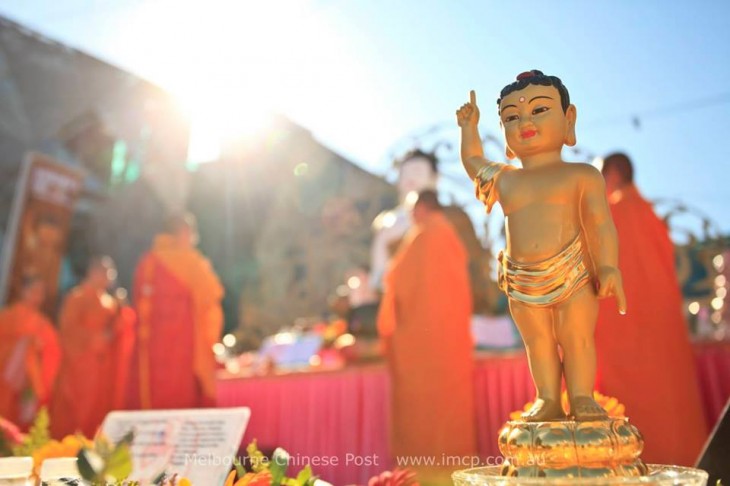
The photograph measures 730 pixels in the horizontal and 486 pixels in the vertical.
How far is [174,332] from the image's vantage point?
3.57 m

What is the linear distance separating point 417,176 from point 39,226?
4.86 m

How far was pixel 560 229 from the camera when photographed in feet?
2.93

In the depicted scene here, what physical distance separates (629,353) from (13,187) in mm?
7418

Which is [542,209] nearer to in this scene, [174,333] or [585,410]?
[585,410]

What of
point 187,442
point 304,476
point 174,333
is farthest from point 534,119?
point 174,333

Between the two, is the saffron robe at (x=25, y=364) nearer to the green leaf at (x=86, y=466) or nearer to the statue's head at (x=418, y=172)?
the statue's head at (x=418, y=172)

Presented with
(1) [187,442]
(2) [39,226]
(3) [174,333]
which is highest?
(2) [39,226]

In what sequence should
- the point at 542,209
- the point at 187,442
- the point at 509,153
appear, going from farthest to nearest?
1. the point at 187,442
2. the point at 509,153
3. the point at 542,209

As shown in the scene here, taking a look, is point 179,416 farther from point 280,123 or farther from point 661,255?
point 280,123

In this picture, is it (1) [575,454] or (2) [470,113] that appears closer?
(1) [575,454]

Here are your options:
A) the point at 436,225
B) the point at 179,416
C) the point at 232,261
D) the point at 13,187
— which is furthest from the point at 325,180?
the point at 179,416

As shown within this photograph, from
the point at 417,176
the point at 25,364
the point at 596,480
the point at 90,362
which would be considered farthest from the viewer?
the point at 417,176

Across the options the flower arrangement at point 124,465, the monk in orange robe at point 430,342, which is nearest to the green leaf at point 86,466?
the flower arrangement at point 124,465

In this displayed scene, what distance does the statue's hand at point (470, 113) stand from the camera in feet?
3.45
